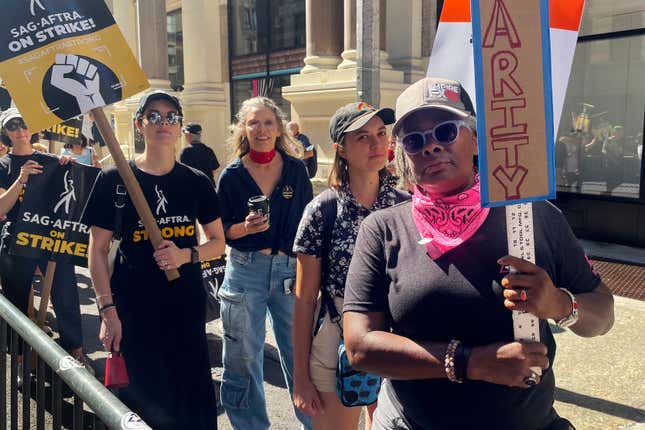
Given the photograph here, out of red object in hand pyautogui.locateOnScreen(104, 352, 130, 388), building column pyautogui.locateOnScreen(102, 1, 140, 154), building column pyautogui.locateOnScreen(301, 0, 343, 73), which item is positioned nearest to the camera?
red object in hand pyautogui.locateOnScreen(104, 352, 130, 388)

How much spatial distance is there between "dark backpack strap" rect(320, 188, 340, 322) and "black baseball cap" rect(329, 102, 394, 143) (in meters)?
0.29

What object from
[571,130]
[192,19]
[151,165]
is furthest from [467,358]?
[192,19]

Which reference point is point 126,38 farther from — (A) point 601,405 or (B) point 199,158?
(A) point 601,405

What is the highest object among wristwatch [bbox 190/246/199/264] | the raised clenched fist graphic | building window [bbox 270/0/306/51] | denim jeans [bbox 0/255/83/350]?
building window [bbox 270/0/306/51]

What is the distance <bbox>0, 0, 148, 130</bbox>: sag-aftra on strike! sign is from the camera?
2.92 meters

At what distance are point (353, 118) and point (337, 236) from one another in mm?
531

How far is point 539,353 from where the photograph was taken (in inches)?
55.4

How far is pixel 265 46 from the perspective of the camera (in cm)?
1412

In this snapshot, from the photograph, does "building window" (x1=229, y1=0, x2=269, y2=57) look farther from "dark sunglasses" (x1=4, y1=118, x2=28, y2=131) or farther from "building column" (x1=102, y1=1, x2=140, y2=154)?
"dark sunglasses" (x1=4, y1=118, x2=28, y2=131)

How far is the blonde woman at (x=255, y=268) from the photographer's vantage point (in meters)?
3.30

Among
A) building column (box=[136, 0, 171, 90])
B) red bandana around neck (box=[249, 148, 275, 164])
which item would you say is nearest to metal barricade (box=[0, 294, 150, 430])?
red bandana around neck (box=[249, 148, 275, 164])

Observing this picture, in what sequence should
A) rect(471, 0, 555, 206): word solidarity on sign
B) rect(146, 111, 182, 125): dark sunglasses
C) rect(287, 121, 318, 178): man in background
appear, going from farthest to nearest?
rect(287, 121, 318, 178): man in background, rect(146, 111, 182, 125): dark sunglasses, rect(471, 0, 555, 206): word solidarity on sign

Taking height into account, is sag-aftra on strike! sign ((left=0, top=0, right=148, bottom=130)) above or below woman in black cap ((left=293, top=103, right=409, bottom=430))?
above

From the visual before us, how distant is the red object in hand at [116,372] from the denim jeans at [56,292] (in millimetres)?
2175
